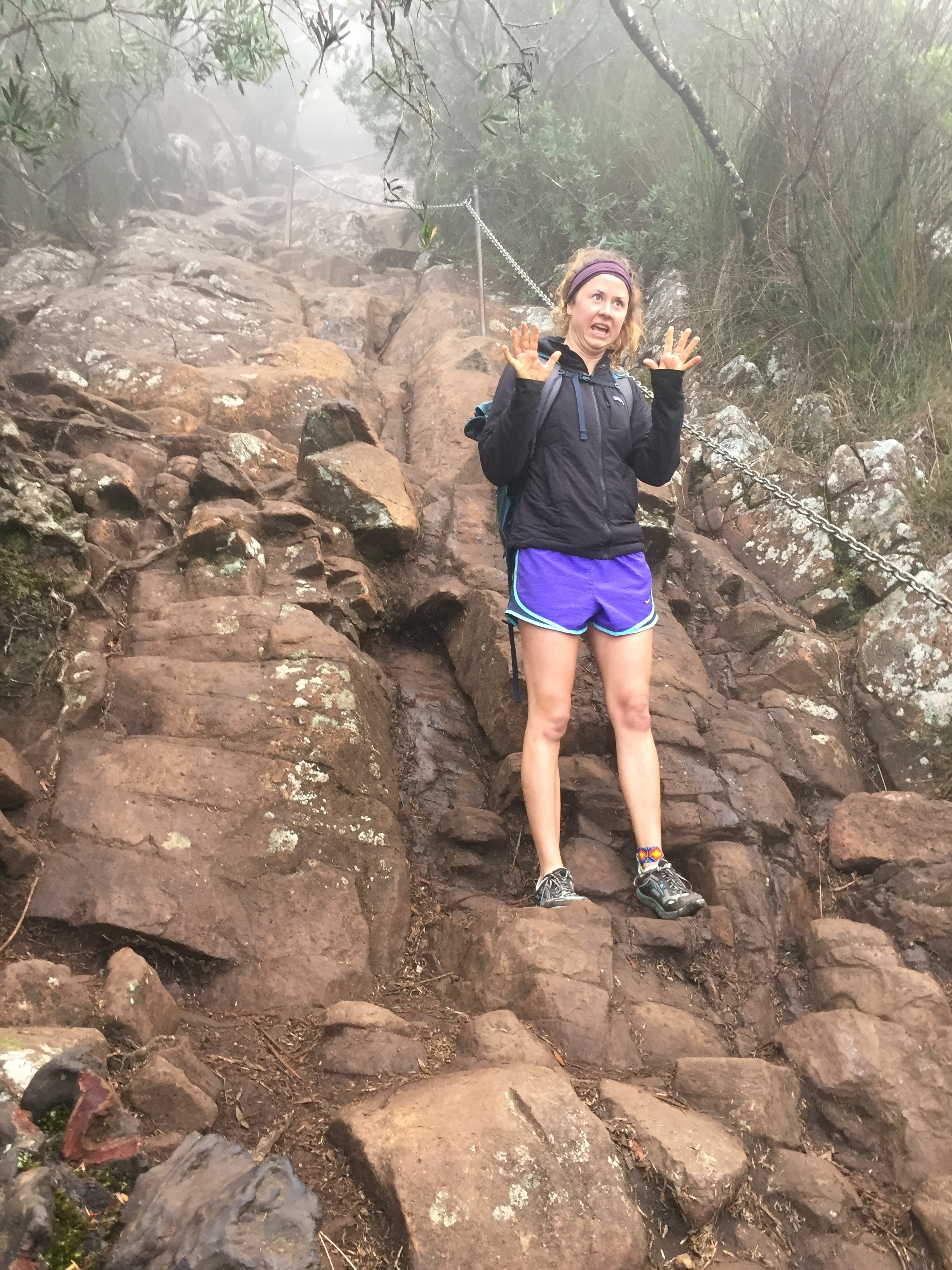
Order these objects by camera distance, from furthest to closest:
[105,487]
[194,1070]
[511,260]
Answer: [511,260] → [105,487] → [194,1070]

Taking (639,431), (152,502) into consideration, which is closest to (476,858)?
(639,431)

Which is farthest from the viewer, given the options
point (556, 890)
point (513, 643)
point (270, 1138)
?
point (513, 643)

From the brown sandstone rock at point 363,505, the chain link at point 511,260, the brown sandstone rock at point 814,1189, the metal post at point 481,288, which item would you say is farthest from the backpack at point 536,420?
the metal post at point 481,288

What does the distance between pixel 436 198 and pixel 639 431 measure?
911 cm

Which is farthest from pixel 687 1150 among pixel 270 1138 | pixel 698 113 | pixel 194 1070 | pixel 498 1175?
pixel 698 113

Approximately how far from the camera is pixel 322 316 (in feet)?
29.1

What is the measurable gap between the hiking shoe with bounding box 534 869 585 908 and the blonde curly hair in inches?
81.3

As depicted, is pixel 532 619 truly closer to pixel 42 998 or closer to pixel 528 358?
pixel 528 358

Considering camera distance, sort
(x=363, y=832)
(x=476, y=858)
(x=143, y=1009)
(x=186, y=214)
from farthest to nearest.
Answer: (x=186, y=214) < (x=476, y=858) < (x=363, y=832) < (x=143, y=1009)

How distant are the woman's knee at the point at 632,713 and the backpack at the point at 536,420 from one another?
562 mm

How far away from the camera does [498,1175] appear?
6.03 ft

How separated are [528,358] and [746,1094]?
239 cm

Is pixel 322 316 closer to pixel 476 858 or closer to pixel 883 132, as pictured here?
pixel 883 132

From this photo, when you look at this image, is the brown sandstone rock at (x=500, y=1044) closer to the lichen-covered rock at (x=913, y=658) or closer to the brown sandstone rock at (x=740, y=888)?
the brown sandstone rock at (x=740, y=888)
